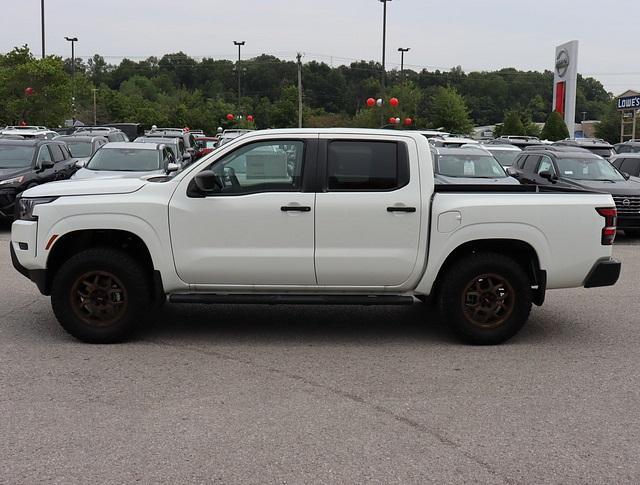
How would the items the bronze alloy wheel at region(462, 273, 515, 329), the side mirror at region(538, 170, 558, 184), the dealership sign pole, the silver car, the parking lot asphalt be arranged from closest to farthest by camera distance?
the parking lot asphalt → the bronze alloy wheel at region(462, 273, 515, 329) → the side mirror at region(538, 170, 558, 184) → the silver car → the dealership sign pole

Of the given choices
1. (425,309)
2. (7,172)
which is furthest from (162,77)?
(425,309)

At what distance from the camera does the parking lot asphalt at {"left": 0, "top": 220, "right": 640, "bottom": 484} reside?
4375 millimetres

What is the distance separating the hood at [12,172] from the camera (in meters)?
14.8

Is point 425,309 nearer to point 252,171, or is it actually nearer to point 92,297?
point 252,171

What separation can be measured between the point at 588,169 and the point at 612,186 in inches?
46.7

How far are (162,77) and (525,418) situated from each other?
123m

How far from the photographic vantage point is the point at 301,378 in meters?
5.97

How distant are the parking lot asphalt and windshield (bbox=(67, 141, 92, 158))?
13.9 m

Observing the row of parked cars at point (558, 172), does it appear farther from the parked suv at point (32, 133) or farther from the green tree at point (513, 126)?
the green tree at point (513, 126)

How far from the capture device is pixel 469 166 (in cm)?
1577

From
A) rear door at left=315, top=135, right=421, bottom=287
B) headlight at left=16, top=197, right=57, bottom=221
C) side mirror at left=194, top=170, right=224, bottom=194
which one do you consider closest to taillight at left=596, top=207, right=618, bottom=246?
rear door at left=315, top=135, right=421, bottom=287

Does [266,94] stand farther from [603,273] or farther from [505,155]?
[603,273]

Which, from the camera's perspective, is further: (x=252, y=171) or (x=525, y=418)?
(x=252, y=171)

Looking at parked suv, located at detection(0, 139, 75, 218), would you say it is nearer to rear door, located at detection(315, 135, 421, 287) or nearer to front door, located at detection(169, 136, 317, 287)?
front door, located at detection(169, 136, 317, 287)
